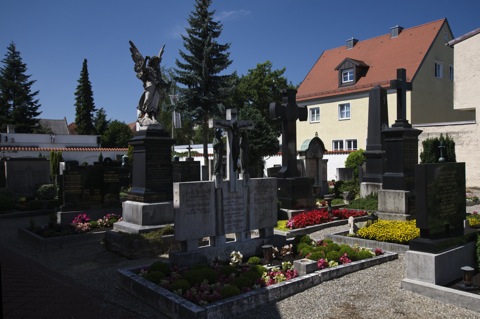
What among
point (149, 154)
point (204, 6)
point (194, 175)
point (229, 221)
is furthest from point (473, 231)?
point (204, 6)

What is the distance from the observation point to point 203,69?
3058 centimetres

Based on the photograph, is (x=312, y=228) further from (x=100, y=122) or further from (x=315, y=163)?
(x=100, y=122)

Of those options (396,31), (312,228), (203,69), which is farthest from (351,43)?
(312,228)

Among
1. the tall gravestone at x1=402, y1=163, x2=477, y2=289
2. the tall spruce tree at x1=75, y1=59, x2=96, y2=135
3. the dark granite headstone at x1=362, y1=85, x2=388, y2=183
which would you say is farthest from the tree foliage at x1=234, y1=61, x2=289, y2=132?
the tall gravestone at x1=402, y1=163, x2=477, y2=289

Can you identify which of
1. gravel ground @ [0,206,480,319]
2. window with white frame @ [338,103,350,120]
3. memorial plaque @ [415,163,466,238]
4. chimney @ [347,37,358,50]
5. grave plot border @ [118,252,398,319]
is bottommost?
gravel ground @ [0,206,480,319]

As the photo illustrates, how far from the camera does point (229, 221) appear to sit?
25.8ft

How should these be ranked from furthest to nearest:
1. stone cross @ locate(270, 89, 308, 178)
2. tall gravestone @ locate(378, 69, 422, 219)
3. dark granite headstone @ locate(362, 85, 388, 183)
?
dark granite headstone @ locate(362, 85, 388, 183) → stone cross @ locate(270, 89, 308, 178) → tall gravestone @ locate(378, 69, 422, 219)

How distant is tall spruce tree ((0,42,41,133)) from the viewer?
144 ft

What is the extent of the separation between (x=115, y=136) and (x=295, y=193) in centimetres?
4601

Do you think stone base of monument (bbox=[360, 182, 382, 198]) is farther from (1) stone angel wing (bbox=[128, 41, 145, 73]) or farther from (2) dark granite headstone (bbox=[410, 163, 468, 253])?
(1) stone angel wing (bbox=[128, 41, 145, 73])

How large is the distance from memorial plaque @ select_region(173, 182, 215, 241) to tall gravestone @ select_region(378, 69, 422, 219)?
6534 mm

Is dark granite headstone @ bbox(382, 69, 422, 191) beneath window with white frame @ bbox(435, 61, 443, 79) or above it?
beneath

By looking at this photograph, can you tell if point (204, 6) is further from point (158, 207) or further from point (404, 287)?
point (404, 287)

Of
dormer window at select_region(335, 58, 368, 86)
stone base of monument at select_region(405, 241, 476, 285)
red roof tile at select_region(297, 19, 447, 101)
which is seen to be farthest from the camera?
dormer window at select_region(335, 58, 368, 86)
